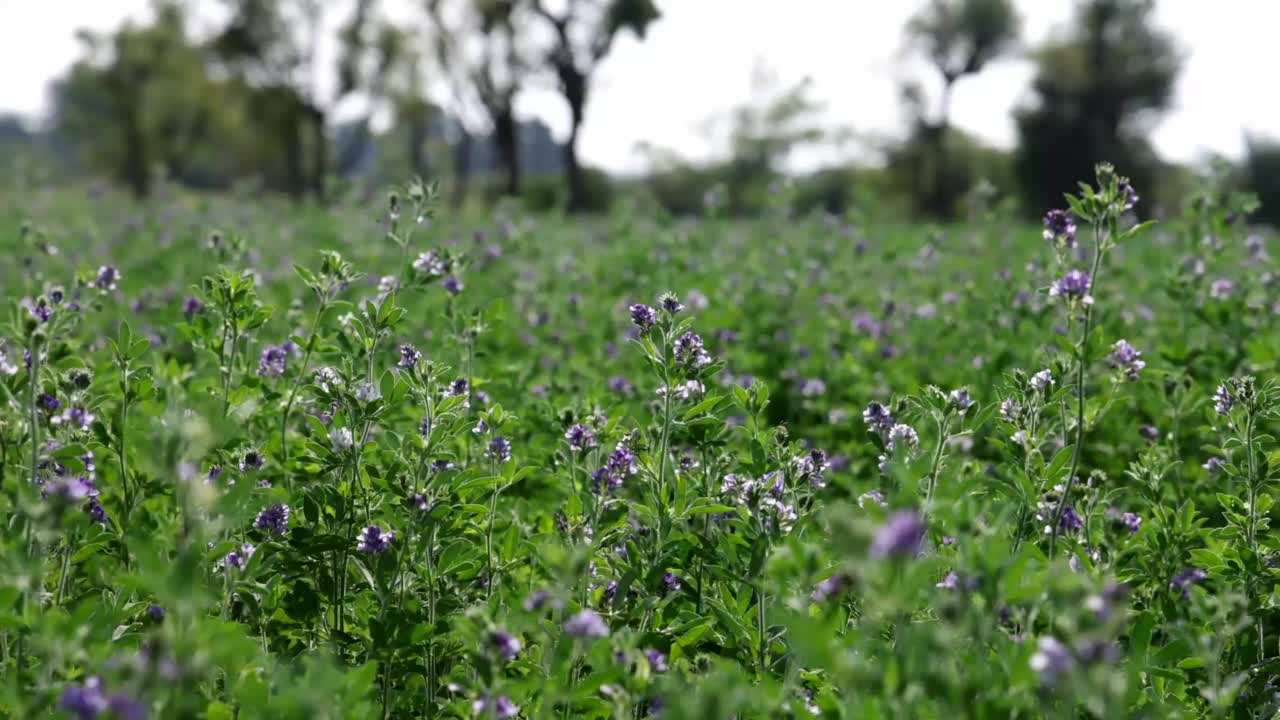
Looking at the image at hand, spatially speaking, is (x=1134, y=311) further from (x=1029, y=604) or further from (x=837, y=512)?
(x=837, y=512)

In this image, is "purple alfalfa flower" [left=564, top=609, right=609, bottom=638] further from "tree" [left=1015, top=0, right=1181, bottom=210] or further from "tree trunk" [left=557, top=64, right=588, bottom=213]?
"tree" [left=1015, top=0, right=1181, bottom=210]

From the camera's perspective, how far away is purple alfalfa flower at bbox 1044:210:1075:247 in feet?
9.92

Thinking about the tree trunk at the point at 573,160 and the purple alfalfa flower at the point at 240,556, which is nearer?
the purple alfalfa flower at the point at 240,556

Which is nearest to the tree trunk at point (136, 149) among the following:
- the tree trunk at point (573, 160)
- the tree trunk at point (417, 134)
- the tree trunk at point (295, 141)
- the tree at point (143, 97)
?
the tree at point (143, 97)

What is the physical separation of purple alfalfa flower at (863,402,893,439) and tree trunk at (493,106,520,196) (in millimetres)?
29185

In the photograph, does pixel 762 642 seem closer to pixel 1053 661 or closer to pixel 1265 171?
pixel 1053 661

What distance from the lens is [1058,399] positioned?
276 centimetres

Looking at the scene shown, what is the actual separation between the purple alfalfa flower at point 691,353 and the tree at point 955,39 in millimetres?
45342

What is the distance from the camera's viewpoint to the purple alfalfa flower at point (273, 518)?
2.65m

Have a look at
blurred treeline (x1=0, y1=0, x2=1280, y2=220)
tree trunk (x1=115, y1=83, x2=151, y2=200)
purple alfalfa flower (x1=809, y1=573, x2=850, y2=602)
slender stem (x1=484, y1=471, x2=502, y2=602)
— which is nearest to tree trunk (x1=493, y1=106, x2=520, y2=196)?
blurred treeline (x1=0, y1=0, x2=1280, y2=220)

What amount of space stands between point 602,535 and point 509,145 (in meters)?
31.9

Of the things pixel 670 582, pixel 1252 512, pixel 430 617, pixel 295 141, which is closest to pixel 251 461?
pixel 430 617

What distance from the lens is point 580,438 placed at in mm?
2775

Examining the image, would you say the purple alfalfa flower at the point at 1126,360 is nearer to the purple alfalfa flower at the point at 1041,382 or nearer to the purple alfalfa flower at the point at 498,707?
the purple alfalfa flower at the point at 1041,382
